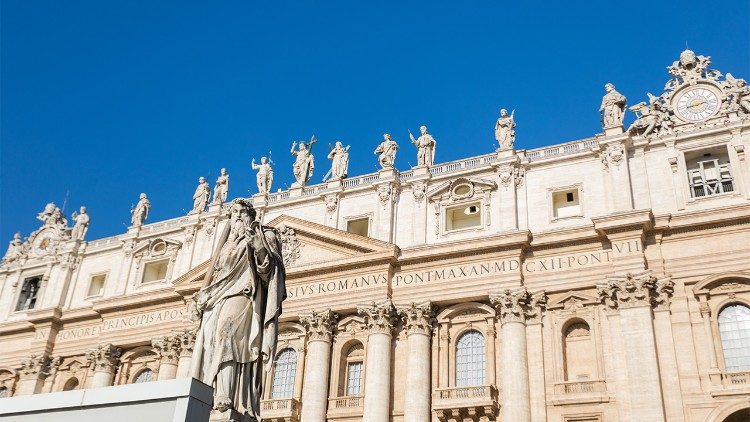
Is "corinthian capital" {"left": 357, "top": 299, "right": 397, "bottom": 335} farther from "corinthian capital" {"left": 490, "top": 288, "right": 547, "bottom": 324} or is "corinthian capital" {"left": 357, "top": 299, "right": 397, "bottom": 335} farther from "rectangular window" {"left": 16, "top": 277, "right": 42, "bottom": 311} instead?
"rectangular window" {"left": 16, "top": 277, "right": 42, "bottom": 311}

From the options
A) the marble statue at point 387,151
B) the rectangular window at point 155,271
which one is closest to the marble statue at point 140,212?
the rectangular window at point 155,271

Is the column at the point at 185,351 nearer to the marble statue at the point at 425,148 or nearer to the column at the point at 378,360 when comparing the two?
the column at the point at 378,360

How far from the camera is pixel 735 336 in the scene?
26.2 metres

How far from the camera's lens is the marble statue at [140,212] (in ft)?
137

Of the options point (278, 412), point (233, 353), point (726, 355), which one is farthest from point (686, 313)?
point (233, 353)

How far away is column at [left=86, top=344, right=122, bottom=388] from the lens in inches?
1443

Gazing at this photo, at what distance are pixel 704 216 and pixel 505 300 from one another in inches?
316

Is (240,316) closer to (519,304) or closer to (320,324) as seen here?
(519,304)

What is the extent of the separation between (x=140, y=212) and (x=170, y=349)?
9.94 metres

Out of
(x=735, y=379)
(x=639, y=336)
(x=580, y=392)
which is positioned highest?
(x=639, y=336)

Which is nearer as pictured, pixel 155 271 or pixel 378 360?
pixel 378 360

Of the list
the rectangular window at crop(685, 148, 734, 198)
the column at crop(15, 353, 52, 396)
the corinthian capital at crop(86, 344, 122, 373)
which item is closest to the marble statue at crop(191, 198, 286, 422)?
the rectangular window at crop(685, 148, 734, 198)

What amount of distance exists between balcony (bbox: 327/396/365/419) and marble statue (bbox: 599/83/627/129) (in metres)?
15.5

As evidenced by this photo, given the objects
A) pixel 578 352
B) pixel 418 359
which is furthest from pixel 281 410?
pixel 578 352
